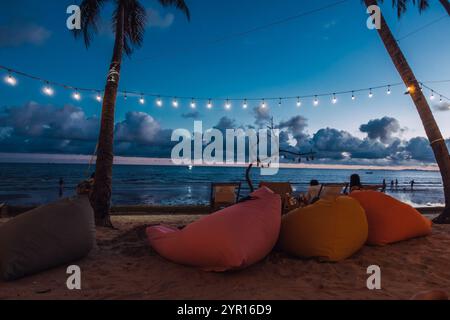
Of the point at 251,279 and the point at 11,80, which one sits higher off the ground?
the point at 11,80

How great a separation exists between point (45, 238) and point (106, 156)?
3106mm

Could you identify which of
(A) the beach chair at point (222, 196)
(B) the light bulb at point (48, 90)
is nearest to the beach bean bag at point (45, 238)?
(A) the beach chair at point (222, 196)

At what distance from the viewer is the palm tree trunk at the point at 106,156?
17.3 ft

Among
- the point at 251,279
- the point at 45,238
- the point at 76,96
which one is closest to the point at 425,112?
the point at 251,279

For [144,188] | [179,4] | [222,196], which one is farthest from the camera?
[144,188]

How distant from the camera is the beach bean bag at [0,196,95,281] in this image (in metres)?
2.36

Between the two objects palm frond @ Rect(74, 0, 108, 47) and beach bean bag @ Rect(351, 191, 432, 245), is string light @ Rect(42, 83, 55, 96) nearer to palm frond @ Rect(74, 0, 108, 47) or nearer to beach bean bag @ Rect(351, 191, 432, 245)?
palm frond @ Rect(74, 0, 108, 47)

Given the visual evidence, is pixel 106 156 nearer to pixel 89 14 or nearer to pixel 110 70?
pixel 110 70

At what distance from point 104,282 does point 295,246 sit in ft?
6.42

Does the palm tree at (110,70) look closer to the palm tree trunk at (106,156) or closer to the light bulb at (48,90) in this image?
the palm tree trunk at (106,156)

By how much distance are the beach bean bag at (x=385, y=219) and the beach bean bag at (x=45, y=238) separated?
11.1 ft

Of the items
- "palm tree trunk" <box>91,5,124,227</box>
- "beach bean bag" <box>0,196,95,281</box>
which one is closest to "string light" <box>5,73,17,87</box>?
"palm tree trunk" <box>91,5,124,227</box>

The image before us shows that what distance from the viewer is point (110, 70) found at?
567 centimetres

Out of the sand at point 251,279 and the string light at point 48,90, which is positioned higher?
the string light at point 48,90
